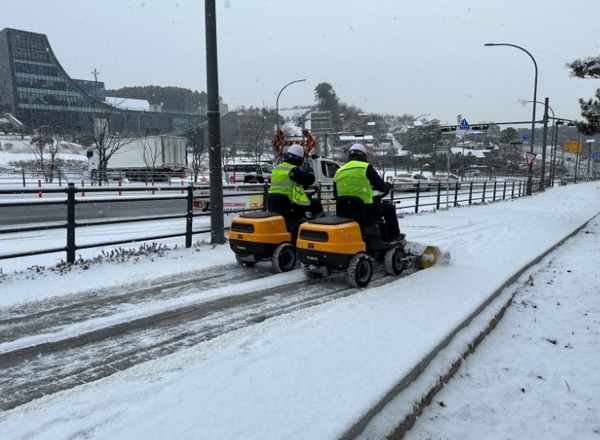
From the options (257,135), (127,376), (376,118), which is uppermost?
(376,118)

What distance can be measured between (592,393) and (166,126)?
84.2 m

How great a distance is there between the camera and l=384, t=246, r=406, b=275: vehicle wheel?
6.66 meters

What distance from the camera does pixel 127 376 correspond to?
330 cm

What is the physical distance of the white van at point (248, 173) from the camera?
29616 millimetres

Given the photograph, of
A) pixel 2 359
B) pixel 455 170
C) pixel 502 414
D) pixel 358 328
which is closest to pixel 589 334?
pixel 502 414

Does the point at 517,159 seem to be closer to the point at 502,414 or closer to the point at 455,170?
the point at 455,170

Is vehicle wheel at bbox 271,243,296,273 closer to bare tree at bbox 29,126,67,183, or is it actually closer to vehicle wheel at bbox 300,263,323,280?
vehicle wheel at bbox 300,263,323,280

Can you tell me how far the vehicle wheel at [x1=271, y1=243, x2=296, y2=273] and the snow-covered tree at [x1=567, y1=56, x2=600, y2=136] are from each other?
11.2m

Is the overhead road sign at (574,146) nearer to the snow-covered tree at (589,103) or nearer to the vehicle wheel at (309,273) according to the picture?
the snow-covered tree at (589,103)

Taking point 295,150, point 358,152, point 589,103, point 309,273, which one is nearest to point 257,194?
point 295,150

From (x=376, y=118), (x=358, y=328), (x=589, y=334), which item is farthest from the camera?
(x=376, y=118)

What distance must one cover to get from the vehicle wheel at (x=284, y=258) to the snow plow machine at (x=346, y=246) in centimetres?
45

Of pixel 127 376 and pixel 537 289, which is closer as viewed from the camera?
pixel 127 376

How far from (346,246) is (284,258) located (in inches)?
51.9
